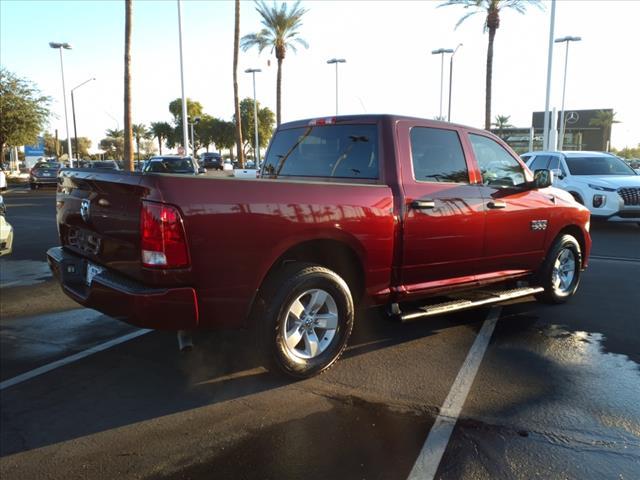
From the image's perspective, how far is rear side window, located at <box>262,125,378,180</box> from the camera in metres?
4.41

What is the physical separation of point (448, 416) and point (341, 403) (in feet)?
2.29

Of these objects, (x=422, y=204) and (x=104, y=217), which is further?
(x=422, y=204)

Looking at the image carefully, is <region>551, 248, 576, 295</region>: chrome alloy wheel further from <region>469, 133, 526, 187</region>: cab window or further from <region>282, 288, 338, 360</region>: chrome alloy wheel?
<region>282, 288, 338, 360</region>: chrome alloy wheel

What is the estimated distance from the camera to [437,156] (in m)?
4.64

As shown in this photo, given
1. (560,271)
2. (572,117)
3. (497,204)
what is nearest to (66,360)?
(497,204)

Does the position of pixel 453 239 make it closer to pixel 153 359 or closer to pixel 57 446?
pixel 153 359

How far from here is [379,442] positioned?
299cm

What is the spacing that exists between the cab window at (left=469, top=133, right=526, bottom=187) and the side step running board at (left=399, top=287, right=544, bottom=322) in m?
1.06

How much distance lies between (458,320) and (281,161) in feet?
7.96

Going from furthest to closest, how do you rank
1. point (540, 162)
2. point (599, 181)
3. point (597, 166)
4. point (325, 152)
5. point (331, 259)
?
point (540, 162), point (597, 166), point (599, 181), point (325, 152), point (331, 259)

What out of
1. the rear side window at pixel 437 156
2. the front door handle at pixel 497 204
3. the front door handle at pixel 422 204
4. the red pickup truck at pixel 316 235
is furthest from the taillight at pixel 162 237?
the front door handle at pixel 497 204

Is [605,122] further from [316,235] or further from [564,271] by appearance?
[316,235]

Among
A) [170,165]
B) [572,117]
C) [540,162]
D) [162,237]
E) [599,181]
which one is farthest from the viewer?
[572,117]

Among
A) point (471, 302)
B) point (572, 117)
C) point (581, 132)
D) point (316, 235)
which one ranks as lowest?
point (471, 302)
